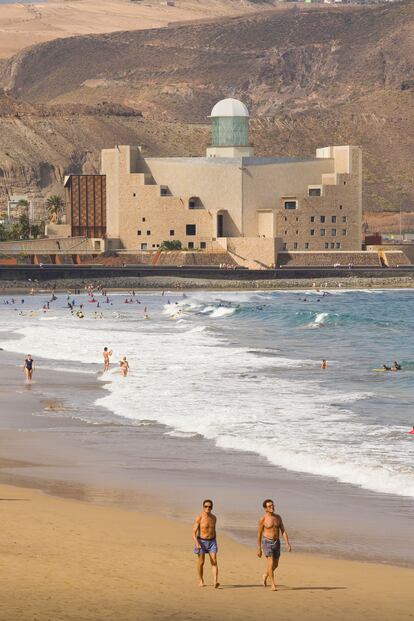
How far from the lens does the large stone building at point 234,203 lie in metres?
126

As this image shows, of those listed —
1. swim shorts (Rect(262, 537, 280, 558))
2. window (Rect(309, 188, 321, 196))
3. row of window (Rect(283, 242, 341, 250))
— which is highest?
window (Rect(309, 188, 321, 196))

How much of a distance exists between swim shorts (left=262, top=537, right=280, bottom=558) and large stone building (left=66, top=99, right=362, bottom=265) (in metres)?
105

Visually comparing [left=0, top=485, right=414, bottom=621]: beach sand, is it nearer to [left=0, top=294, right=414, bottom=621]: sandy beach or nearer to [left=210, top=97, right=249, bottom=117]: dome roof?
[left=0, top=294, right=414, bottom=621]: sandy beach

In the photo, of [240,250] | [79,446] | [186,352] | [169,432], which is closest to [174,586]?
[79,446]

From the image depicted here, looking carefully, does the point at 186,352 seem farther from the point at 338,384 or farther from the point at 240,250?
the point at 240,250

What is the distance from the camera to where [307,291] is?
4579 inches

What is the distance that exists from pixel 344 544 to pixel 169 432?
477 inches

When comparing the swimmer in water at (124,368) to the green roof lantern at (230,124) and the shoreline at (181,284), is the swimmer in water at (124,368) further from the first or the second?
the green roof lantern at (230,124)

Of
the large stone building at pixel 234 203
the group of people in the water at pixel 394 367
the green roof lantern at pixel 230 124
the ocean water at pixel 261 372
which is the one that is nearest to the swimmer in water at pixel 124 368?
the ocean water at pixel 261 372

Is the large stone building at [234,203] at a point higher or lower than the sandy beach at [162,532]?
higher

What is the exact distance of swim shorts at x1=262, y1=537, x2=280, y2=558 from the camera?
19922 mm

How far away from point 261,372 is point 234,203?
78017 mm

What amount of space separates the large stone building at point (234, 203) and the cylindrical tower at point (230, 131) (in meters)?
3.72

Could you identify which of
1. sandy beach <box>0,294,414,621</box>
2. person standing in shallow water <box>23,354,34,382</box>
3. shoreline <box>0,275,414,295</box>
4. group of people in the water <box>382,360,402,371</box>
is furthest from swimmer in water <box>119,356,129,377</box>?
shoreline <box>0,275,414,295</box>
